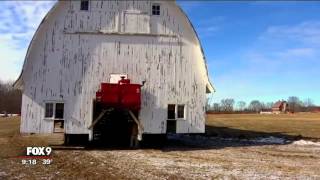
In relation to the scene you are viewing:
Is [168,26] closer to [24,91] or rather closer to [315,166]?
[24,91]

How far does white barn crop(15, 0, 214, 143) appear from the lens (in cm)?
2384

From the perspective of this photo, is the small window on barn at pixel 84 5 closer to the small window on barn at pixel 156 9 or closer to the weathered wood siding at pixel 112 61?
the weathered wood siding at pixel 112 61

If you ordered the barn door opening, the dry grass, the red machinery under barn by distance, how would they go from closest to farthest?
the red machinery under barn
the barn door opening
the dry grass

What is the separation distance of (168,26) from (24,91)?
323 inches

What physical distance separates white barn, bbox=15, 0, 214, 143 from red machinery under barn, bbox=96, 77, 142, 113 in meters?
1.00

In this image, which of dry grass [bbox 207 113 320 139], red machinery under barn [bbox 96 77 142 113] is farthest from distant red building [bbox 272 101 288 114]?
red machinery under barn [bbox 96 77 142 113]

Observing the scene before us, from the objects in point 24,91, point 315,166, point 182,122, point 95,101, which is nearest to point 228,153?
point 182,122

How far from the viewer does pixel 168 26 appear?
2512cm

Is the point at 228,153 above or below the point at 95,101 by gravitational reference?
below

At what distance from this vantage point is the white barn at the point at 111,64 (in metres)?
23.8

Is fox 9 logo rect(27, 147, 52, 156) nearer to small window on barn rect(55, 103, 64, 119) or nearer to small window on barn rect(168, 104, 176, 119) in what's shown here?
small window on barn rect(55, 103, 64, 119)

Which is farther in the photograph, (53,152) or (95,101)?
(95,101)

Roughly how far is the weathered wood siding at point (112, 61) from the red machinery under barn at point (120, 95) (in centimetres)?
103

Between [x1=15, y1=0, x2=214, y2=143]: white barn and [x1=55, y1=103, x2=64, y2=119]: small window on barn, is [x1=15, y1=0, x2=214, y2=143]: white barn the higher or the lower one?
the higher one
